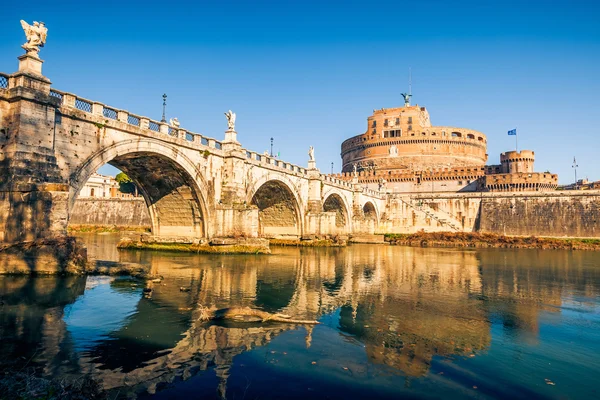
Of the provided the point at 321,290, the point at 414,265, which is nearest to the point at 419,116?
the point at 414,265

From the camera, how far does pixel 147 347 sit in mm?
Answer: 8688

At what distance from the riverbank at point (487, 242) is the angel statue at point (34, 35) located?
42269mm

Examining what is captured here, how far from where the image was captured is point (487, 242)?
48.6 metres

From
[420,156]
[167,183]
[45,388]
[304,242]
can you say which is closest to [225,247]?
[167,183]

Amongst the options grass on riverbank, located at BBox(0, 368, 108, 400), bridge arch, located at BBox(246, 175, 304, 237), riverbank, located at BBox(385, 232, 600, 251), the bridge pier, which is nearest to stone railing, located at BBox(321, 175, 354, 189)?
bridge arch, located at BBox(246, 175, 304, 237)

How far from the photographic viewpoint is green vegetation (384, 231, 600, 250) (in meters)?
46.6

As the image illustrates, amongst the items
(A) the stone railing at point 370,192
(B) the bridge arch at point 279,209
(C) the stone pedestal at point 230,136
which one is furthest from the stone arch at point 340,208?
(C) the stone pedestal at point 230,136

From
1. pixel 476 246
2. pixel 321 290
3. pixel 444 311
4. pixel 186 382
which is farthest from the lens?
pixel 476 246

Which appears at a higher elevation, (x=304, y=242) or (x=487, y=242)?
(x=304, y=242)

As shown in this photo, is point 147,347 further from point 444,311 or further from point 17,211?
point 17,211

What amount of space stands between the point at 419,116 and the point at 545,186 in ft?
123

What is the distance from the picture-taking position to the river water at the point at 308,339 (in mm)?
7152

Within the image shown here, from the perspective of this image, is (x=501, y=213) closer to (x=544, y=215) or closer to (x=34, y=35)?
(x=544, y=215)

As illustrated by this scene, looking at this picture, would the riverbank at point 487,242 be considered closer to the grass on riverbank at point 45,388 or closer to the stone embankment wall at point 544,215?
the stone embankment wall at point 544,215
